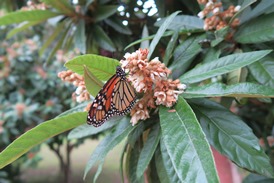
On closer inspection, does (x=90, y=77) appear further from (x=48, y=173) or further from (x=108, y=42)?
(x=48, y=173)

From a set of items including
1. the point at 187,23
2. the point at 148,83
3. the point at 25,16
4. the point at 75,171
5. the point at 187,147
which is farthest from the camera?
the point at 75,171

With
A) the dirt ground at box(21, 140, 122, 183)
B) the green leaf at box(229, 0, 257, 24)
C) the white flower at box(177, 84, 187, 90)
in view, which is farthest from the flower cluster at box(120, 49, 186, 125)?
the dirt ground at box(21, 140, 122, 183)

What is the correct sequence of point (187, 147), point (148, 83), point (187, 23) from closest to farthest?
point (187, 147)
point (148, 83)
point (187, 23)

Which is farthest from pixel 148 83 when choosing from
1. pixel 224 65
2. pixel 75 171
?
pixel 75 171

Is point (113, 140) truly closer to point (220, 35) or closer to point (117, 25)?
point (220, 35)

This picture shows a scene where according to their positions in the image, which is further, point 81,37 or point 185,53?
point 81,37

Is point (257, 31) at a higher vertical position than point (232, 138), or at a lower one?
higher

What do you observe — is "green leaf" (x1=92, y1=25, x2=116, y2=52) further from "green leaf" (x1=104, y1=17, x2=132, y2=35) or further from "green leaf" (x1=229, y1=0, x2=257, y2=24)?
"green leaf" (x1=229, y1=0, x2=257, y2=24)
